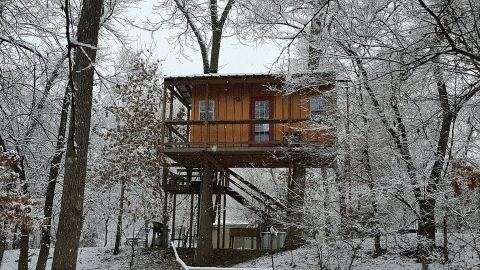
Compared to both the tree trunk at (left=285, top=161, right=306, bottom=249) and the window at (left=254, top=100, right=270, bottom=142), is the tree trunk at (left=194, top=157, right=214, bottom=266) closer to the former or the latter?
the window at (left=254, top=100, right=270, bottom=142)

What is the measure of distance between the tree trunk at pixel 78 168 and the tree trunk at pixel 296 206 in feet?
26.0

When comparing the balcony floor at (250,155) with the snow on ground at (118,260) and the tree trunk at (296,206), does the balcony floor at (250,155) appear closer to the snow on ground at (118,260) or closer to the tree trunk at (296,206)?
the tree trunk at (296,206)

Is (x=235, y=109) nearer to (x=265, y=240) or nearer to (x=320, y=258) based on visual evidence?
(x=265, y=240)

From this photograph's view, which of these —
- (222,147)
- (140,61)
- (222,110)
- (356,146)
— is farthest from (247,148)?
(140,61)

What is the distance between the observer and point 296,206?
15039 millimetres

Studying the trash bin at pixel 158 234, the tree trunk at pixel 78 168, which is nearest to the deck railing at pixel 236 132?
the trash bin at pixel 158 234

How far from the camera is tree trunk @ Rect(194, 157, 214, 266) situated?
17.2 m

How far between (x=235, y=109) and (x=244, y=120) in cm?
200

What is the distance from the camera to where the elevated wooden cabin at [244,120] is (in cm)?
1631

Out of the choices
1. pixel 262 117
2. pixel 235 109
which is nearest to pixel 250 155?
pixel 262 117

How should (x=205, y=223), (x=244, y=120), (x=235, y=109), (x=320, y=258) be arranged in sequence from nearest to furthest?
(x=320, y=258) < (x=244, y=120) < (x=205, y=223) < (x=235, y=109)

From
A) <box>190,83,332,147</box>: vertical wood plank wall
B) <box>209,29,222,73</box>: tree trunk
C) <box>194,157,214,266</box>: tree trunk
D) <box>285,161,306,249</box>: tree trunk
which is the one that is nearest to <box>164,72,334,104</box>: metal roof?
<box>190,83,332,147</box>: vertical wood plank wall

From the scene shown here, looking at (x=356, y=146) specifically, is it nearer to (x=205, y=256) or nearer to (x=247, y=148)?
(x=247, y=148)

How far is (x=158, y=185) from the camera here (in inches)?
860
